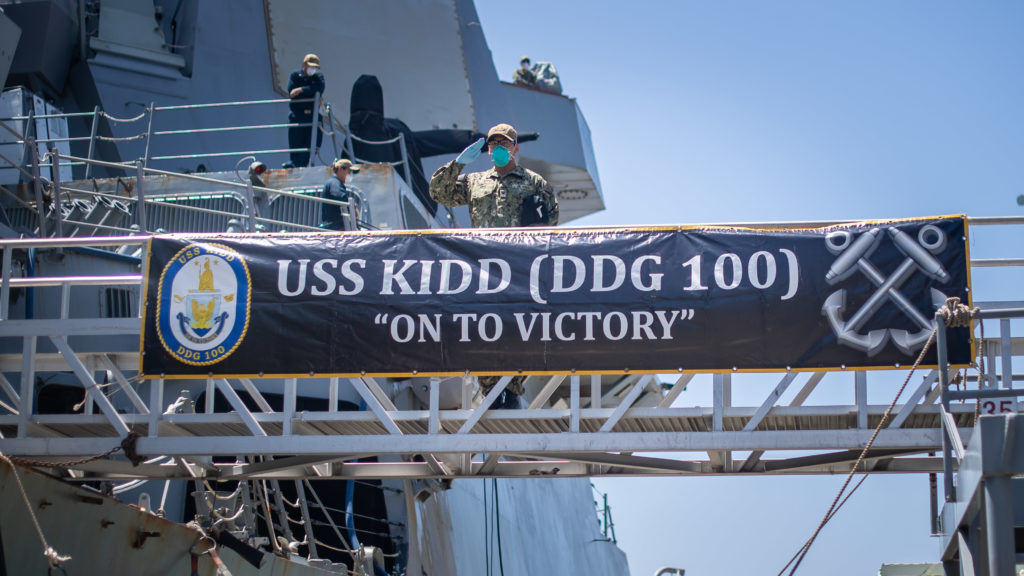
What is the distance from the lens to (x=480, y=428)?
7375mm

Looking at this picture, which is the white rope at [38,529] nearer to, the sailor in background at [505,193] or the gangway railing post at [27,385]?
the gangway railing post at [27,385]

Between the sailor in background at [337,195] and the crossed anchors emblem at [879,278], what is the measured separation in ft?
17.1

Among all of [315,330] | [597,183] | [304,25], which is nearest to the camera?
[315,330]

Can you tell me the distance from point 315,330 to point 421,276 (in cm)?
72

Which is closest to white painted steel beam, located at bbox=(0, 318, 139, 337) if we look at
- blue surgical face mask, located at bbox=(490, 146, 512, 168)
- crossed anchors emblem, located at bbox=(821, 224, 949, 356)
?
blue surgical face mask, located at bbox=(490, 146, 512, 168)

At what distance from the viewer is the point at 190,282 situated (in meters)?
7.31

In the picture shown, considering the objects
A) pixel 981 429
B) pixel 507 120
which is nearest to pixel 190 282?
pixel 981 429

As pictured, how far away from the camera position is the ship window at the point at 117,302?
9.50 metres

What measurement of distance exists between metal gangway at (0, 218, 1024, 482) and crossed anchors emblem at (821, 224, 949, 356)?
24 centimetres

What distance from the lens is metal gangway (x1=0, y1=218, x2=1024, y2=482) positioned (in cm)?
674

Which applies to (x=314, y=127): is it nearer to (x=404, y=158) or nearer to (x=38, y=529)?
(x=404, y=158)

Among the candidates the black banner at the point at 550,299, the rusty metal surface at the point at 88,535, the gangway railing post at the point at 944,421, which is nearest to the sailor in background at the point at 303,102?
the black banner at the point at 550,299

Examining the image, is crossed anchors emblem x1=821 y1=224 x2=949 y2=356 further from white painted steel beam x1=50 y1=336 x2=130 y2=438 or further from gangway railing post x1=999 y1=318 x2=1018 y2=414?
white painted steel beam x1=50 y1=336 x2=130 y2=438

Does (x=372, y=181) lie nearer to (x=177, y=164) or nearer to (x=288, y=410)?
(x=177, y=164)
